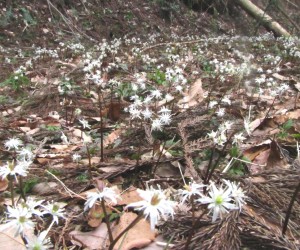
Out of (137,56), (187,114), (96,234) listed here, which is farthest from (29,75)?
(96,234)

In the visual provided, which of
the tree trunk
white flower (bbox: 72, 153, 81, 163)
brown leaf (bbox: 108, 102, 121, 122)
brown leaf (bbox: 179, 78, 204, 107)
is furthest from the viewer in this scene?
the tree trunk

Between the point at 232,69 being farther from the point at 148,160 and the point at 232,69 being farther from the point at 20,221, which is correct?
the point at 20,221

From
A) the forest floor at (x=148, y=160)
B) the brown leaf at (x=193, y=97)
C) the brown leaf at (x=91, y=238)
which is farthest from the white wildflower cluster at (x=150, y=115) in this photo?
the brown leaf at (x=193, y=97)

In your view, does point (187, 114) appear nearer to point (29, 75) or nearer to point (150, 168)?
point (150, 168)

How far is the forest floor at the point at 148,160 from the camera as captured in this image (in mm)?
1470

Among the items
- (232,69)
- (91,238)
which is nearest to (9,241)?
(91,238)

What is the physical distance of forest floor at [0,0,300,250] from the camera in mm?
1470

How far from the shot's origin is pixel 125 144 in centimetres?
281

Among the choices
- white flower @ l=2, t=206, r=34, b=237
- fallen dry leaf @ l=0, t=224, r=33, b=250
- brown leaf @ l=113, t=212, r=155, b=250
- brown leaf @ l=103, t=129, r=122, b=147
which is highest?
white flower @ l=2, t=206, r=34, b=237

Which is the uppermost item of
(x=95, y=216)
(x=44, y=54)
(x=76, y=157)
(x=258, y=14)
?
(x=95, y=216)

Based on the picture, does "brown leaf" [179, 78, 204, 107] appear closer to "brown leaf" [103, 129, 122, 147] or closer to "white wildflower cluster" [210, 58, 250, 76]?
"white wildflower cluster" [210, 58, 250, 76]

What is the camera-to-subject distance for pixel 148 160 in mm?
2330

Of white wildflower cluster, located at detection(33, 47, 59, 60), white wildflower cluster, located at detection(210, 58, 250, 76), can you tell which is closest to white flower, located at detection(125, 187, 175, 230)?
white wildflower cluster, located at detection(210, 58, 250, 76)

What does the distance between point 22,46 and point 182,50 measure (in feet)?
12.6
